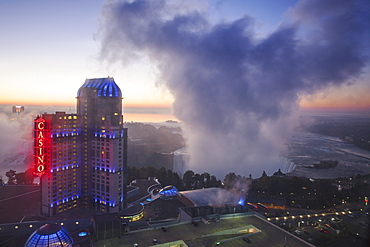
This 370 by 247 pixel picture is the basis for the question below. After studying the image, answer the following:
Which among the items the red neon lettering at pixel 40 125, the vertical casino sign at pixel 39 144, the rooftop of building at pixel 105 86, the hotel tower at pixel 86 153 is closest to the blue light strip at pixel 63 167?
the hotel tower at pixel 86 153

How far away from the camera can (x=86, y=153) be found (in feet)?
96.9

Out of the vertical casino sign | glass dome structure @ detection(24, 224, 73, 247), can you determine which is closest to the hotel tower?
the vertical casino sign

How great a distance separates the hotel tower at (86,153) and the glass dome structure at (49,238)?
10471 mm

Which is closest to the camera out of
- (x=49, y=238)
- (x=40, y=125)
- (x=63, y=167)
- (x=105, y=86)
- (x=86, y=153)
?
(x=49, y=238)

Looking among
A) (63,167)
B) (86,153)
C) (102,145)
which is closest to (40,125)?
(63,167)

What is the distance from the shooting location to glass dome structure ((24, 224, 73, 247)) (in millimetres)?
16328

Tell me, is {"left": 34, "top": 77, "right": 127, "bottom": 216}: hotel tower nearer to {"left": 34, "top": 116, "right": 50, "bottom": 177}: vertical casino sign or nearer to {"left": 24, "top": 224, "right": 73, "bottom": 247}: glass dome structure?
{"left": 34, "top": 116, "right": 50, "bottom": 177}: vertical casino sign

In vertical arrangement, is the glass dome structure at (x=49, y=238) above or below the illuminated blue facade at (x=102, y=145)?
below

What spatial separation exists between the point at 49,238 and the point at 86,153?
14.1 m

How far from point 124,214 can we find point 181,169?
4001 centimetres

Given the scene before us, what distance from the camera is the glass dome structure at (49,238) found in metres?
16.3

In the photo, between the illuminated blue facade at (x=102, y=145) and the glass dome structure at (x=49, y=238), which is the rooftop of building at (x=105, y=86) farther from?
the glass dome structure at (x=49, y=238)

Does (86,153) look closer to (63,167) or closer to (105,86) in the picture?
(63,167)

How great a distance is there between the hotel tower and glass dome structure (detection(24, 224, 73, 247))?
34.4ft
